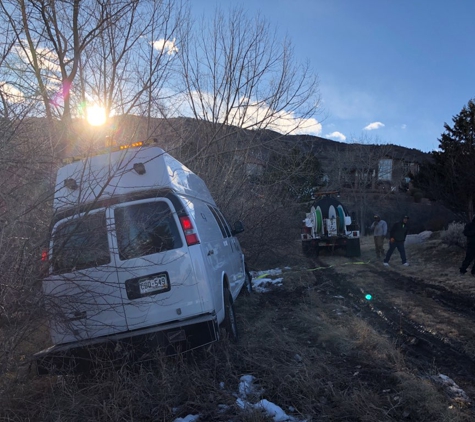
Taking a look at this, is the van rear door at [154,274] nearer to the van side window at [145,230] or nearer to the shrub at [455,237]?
the van side window at [145,230]

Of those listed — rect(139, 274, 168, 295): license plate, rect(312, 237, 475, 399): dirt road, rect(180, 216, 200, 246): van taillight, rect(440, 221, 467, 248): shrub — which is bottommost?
rect(312, 237, 475, 399): dirt road

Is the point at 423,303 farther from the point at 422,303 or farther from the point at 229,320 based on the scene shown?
the point at 229,320

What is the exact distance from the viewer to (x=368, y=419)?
11.3ft

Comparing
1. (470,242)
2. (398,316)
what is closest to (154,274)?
(398,316)

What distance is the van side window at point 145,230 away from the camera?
4.62 metres

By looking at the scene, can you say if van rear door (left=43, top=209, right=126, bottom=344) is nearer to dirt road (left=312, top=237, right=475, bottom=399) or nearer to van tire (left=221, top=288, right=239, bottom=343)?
van tire (left=221, top=288, right=239, bottom=343)

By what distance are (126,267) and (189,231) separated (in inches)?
30.0

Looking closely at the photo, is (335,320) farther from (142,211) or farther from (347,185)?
(347,185)

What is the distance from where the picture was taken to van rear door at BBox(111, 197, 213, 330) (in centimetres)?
460

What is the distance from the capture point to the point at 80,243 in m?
4.14

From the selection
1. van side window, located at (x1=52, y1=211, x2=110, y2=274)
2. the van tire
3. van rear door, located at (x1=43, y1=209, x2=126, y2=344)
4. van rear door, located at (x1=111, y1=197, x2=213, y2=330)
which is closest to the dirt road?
the van tire

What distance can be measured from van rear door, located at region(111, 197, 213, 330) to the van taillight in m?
0.08

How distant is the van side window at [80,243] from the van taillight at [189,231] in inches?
32.4

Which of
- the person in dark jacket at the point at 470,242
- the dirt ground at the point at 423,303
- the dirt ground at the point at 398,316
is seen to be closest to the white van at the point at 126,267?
the dirt ground at the point at 398,316
